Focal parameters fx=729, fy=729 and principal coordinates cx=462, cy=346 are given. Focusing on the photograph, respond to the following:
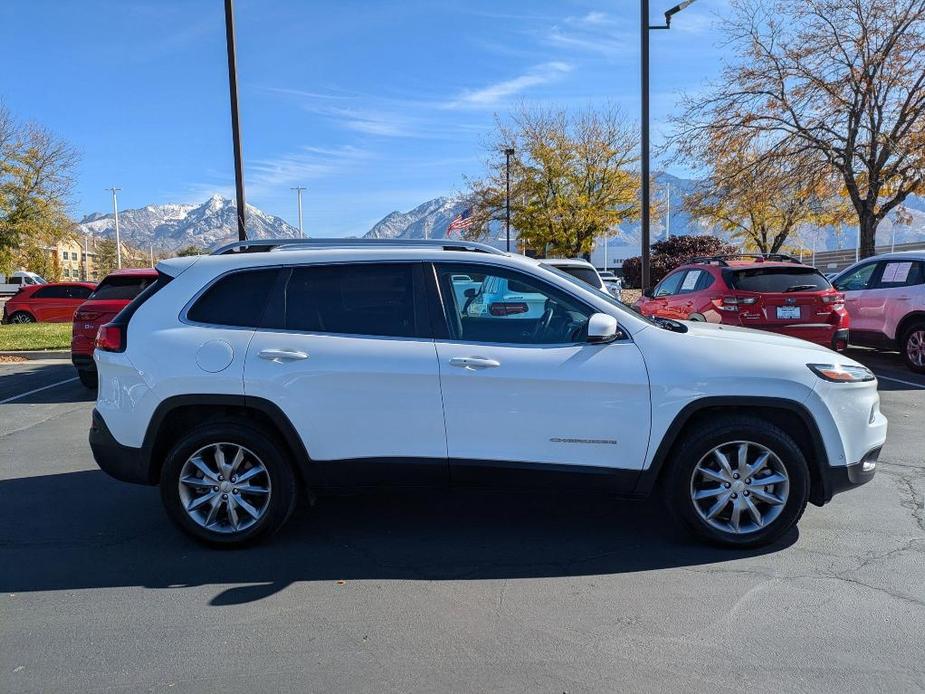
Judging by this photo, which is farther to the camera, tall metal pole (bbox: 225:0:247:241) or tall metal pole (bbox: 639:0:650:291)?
tall metal pole (bbox: 639:0:650:291)

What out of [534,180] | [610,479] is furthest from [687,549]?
[534,180]

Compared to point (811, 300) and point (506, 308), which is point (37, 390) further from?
point (811, 300)

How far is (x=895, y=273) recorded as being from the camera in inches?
419

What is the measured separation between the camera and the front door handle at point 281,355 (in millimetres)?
4156

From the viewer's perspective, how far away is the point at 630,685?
290 cm

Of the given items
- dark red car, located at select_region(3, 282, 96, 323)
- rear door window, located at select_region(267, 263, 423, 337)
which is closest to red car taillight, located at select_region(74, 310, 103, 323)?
rear door window, located at select_region(267, 263, 423, 337)

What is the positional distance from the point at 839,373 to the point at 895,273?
25.7 ft

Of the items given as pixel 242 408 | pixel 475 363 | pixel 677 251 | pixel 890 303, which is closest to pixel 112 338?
pixel 242 408

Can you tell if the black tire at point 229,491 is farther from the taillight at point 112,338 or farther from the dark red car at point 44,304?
the dark red car at point 44,304

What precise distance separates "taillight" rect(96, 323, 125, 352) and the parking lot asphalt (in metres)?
1.20

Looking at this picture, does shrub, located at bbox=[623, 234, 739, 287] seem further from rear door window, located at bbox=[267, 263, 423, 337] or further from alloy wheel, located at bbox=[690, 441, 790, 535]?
rear door window, located at bbox=[267, 263, 423, 337]

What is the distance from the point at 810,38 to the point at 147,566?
Result: 1803 centimetres

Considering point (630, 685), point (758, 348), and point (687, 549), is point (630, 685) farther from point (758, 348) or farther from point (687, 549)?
point (758, 348)

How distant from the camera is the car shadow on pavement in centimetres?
398
